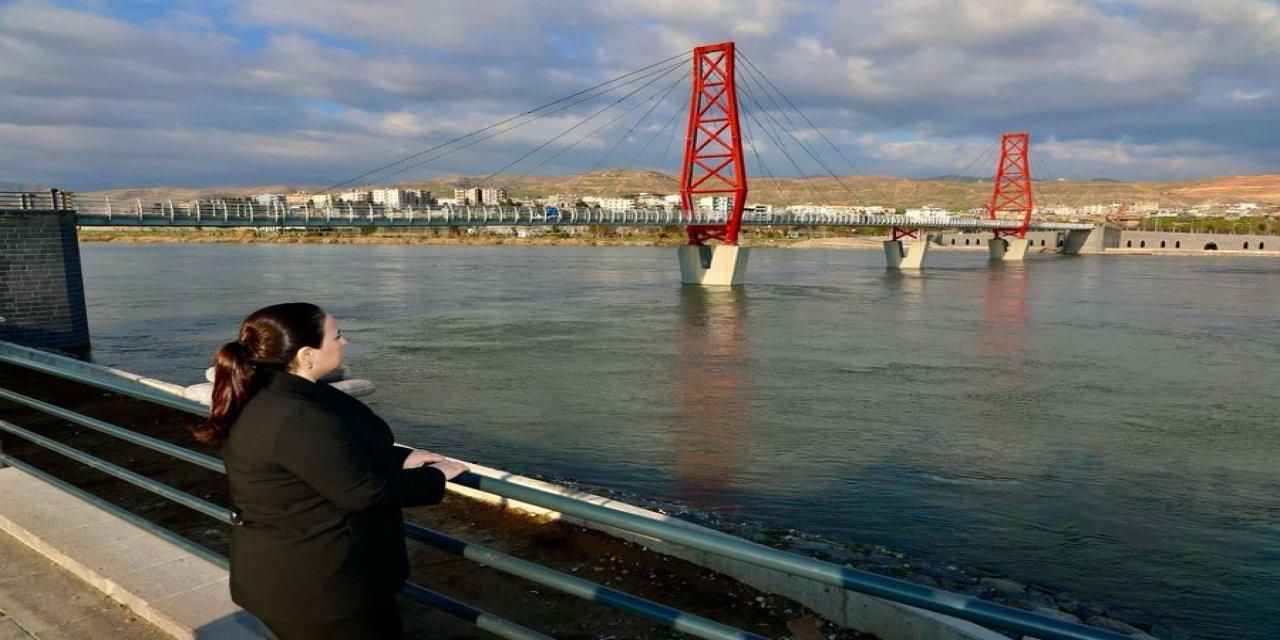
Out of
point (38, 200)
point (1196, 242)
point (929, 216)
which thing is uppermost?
point (38, 200)

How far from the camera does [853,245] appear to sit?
344 feet

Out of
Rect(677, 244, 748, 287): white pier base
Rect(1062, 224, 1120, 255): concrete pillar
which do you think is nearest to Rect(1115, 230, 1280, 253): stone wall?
Answer: Rect(1062, 224, 1120, 255): concrete pillar

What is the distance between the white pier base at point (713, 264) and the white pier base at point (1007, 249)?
42.8 meters

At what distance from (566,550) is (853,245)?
342ft

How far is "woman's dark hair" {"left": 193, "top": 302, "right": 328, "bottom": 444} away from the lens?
Answer: 1.87 metres

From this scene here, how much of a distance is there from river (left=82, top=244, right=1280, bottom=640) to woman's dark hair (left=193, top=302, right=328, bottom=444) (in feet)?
21.2

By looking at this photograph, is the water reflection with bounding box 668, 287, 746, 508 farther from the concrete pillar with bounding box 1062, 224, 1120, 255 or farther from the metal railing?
the concrete pillar with bounding box 1062, 224, 1120, 255

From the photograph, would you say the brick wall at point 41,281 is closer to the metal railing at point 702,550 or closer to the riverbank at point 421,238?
the metal railing at point 702,550

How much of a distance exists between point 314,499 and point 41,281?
71.6 feet

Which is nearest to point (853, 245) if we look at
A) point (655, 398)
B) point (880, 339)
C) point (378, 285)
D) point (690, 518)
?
point (378, 285)

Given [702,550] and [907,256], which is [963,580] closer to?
[702,550]

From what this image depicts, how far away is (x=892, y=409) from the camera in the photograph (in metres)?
13.7

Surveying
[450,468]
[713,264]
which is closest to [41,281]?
[450,468]

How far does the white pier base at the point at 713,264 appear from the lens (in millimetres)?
41219
